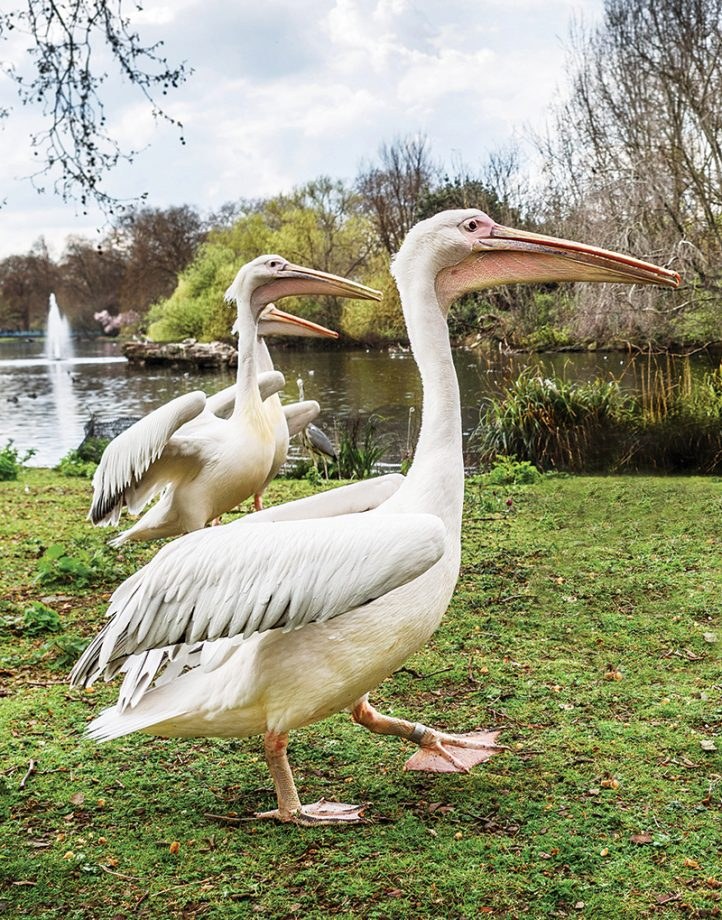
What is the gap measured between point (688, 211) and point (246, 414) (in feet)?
38.2

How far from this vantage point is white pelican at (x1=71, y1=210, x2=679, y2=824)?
2.11m

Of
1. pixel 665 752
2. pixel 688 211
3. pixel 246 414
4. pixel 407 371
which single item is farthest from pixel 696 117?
pixel 665 752

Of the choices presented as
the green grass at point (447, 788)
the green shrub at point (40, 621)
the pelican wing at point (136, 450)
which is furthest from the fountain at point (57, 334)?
the green grass at point (447, 788)

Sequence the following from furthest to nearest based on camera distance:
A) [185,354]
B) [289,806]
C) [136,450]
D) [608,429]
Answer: [185,354], [608,429], [136,450], [289,806]

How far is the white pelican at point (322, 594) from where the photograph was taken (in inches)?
Result: 82.9

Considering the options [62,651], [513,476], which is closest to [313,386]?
[513,476]

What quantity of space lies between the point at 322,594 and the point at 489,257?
1.12 m

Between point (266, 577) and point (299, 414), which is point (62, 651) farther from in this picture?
point (299, 414)

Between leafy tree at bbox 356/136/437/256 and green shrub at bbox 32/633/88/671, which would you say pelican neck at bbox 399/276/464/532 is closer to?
green shrub at bbox 32/633/88/671

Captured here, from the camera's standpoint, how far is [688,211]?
1408 centimetres

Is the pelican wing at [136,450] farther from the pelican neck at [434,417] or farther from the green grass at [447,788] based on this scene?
the pelican neck at [434,417]

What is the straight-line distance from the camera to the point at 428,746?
2602 millimetres

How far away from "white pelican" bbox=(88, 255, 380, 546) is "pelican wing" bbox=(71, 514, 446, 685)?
197 centimetres

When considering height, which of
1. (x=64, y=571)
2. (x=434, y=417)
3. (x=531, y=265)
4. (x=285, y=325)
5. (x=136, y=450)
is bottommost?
(x=64, y=571)
